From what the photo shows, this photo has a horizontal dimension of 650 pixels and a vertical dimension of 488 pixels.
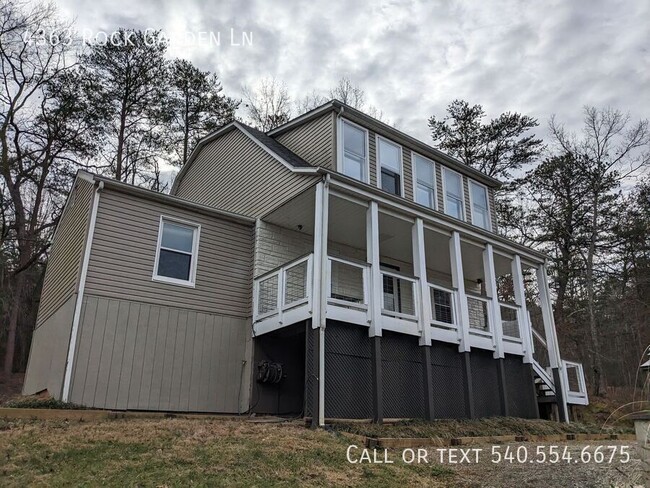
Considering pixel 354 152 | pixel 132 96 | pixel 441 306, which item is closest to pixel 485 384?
pixel 441 306

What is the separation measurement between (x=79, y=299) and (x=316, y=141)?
634 cm

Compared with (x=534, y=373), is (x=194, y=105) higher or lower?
higher

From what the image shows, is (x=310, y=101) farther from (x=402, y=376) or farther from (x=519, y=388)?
(x=402, y=376)

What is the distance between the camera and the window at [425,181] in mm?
12984

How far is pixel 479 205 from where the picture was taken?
14703 mm

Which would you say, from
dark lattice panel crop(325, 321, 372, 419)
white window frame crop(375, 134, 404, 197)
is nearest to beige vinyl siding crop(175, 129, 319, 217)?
white window frame crop(375, 134, 404, 197)

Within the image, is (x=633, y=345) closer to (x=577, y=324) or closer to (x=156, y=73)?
(x=577, y=324)

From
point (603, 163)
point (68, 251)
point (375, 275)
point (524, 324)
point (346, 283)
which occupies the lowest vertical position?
point (524, 324)

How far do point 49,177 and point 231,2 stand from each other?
11682 mm

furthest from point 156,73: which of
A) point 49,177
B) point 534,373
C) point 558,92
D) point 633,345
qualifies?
point 633,345

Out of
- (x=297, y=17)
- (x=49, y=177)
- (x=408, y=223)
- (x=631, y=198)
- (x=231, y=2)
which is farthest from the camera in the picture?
(x=631, y=198)

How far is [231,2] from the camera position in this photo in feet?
39.2

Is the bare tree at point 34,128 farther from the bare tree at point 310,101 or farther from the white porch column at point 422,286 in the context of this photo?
the white porch column at point 422,286

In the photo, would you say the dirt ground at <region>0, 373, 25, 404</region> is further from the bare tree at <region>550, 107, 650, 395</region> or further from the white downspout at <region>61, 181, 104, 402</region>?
the bare tree at <region>550, 107, 650, 395</region>
